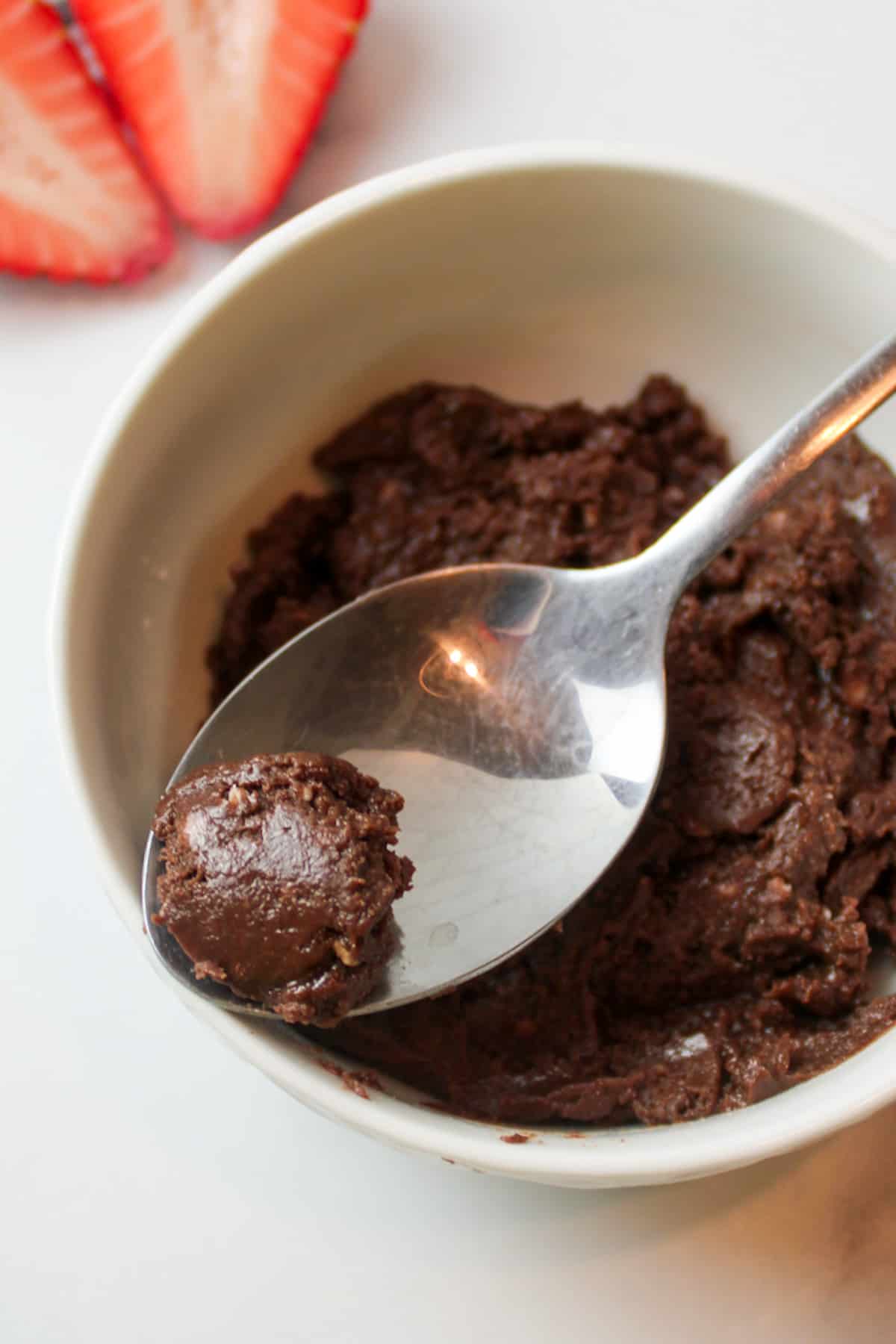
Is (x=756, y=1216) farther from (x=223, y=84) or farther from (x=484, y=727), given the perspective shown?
(x=223, y=84)

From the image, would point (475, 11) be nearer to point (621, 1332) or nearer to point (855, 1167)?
point (855, 1167)

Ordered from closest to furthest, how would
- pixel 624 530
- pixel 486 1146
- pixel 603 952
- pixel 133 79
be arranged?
pixel 486 1146 < pixel 603 952 < pixel 624 530 < pixel 133 79

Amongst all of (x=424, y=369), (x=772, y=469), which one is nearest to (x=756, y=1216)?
(x=772, y=469)

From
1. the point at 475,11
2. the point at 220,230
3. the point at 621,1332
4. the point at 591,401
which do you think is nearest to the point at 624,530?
the point at 591,401

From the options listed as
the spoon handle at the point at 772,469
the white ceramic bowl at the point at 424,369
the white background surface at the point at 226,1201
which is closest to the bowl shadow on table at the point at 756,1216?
the white background surface at the point at 226,1201

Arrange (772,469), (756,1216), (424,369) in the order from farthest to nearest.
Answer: (424,369) → (756,1216) → (772,469)

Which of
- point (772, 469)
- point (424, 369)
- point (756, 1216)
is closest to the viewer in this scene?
point (772, 469)

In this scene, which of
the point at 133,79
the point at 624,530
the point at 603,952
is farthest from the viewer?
the point at 133,79
